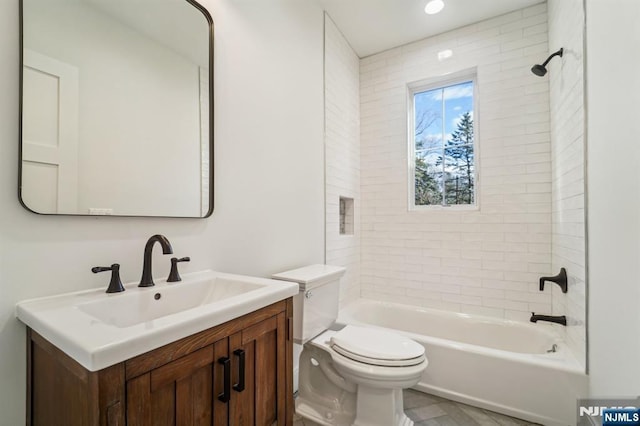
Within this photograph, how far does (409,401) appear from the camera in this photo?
6.28 feet

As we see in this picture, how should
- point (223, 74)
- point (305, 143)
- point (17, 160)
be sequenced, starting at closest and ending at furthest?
point (17, 160), point (223, 74), point (305, 143)

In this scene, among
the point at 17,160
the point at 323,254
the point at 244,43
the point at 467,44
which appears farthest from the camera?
the point at 467,44

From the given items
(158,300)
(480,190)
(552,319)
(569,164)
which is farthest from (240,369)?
(480,190)

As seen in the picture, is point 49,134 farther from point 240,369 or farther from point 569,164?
point 569,164

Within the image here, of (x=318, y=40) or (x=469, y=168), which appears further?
(x=469, y=168)

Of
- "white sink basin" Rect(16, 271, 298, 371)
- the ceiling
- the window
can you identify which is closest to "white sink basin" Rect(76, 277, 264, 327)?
"white sink basin" Rect(16, 271, 298, 371)

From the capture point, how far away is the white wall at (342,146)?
2.49 meters

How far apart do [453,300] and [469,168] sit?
47.0 inches

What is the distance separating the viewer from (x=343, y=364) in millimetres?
1521

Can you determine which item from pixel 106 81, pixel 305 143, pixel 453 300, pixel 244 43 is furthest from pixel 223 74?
pixel 453 300

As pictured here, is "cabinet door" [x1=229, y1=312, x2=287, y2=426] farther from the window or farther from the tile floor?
the window

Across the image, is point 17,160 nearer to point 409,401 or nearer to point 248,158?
point 248,158

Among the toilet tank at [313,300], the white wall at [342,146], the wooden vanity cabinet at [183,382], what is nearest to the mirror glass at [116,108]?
the wooden vanity cabinet at [183,382]

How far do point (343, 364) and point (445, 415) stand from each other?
32.1 inches
